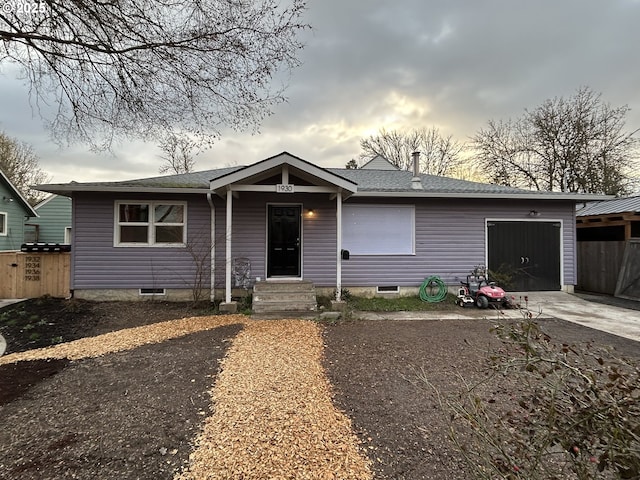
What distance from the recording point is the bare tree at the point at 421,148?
22469mm

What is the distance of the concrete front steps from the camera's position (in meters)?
6.63

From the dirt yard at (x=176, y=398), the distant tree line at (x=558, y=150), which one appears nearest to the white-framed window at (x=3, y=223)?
the dirt yard at (x=176, y=398)

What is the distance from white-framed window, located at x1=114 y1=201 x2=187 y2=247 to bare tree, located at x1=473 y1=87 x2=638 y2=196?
742 inches

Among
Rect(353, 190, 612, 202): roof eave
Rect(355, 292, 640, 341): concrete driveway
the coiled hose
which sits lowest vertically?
Rect(355, 292, 640, 341): concrete driveway

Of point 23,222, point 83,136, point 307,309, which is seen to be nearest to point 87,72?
point 83,136

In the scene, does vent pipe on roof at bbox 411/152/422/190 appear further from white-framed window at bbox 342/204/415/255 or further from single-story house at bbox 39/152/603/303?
white-framed window at bbox 342/204/415/255

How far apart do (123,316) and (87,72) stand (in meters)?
4.72

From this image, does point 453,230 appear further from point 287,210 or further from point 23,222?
point 23,222

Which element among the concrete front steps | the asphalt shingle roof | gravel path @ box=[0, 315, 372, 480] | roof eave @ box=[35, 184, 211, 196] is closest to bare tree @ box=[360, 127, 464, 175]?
the asphalt shingle roof

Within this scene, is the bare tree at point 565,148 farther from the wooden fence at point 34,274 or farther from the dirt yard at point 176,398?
the wooden fence at point 34,274

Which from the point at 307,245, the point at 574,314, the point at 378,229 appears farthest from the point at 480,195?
the point at 307,245

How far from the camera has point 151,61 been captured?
223 inches

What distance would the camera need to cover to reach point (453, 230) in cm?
878

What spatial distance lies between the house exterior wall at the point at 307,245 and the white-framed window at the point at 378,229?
0.53ft
